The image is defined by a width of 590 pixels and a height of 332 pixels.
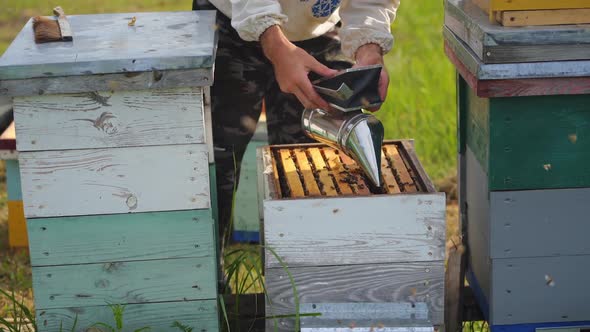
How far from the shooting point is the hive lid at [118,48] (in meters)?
1.87

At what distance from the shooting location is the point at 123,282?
2.03 metres

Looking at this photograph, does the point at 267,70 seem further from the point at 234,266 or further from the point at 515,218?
the point at 515,218

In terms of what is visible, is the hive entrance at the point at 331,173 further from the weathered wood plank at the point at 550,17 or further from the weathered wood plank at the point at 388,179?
the weathered wood plank at the point at 550,17

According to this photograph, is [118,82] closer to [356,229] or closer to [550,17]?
[356,229]

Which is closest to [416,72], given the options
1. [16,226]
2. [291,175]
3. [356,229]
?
[16,226]

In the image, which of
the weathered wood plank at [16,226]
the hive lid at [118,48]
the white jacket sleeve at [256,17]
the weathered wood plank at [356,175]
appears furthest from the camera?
the weathered wood plank at [16,226]

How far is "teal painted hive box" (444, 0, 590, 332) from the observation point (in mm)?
1964

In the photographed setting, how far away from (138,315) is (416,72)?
10.3 feet

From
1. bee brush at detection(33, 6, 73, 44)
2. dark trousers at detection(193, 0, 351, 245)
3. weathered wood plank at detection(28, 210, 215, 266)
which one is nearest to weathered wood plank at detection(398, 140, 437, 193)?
dark trousers at detection(193, 0, 351, 245)

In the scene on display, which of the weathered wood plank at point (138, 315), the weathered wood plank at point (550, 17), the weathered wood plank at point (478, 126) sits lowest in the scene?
the weathered wood plank at point (138, 315)

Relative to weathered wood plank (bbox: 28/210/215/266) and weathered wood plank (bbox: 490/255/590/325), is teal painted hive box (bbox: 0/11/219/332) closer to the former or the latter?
weathered wood plank (bbox: 28/210/215/266)

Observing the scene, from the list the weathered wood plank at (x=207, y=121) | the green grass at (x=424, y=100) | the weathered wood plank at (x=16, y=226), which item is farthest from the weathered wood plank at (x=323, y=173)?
the green grass at (x=424, y=100)

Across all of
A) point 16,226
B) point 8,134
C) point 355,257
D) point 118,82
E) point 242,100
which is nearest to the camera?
point 118,82

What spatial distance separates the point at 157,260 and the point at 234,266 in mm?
395
